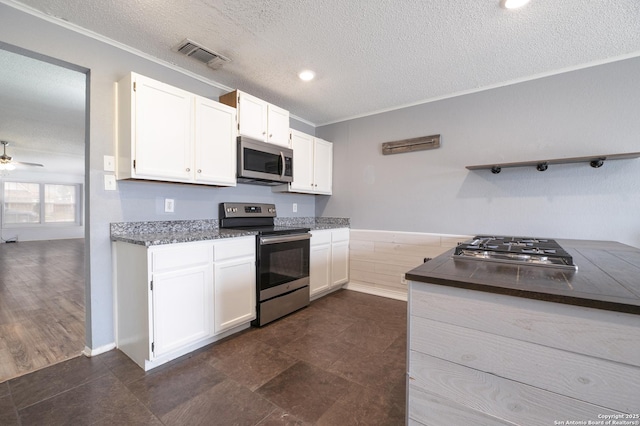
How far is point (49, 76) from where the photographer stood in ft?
8.54

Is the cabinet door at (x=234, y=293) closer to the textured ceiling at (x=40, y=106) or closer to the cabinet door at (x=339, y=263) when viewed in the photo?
the cabinet door at (x=339, y=263)

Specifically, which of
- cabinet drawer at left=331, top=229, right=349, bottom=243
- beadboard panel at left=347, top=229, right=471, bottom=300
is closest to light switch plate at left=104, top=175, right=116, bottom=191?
cabinet drawer at left=331, top=229, right=349, bottom=243

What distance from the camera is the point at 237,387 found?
166cm

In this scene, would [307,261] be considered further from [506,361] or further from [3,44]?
[3,44]

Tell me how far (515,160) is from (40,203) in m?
11.9

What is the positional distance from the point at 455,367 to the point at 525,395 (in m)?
0.20

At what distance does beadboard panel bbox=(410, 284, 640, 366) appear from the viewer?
73 cm

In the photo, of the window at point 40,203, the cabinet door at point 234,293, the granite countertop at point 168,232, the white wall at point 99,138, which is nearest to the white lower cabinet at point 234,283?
the cabinet door at point 234,293

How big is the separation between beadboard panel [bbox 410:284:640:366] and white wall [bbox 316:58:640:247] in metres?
A: 2.22

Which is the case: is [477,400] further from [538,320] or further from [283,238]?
[283,238]

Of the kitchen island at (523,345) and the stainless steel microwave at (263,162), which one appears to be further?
the stainless steel microwave at (263,162)

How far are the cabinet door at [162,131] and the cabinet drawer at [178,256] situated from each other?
587 mm

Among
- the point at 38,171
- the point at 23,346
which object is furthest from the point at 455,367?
the point at 38,171

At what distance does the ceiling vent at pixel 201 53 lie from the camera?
2.08 meters
